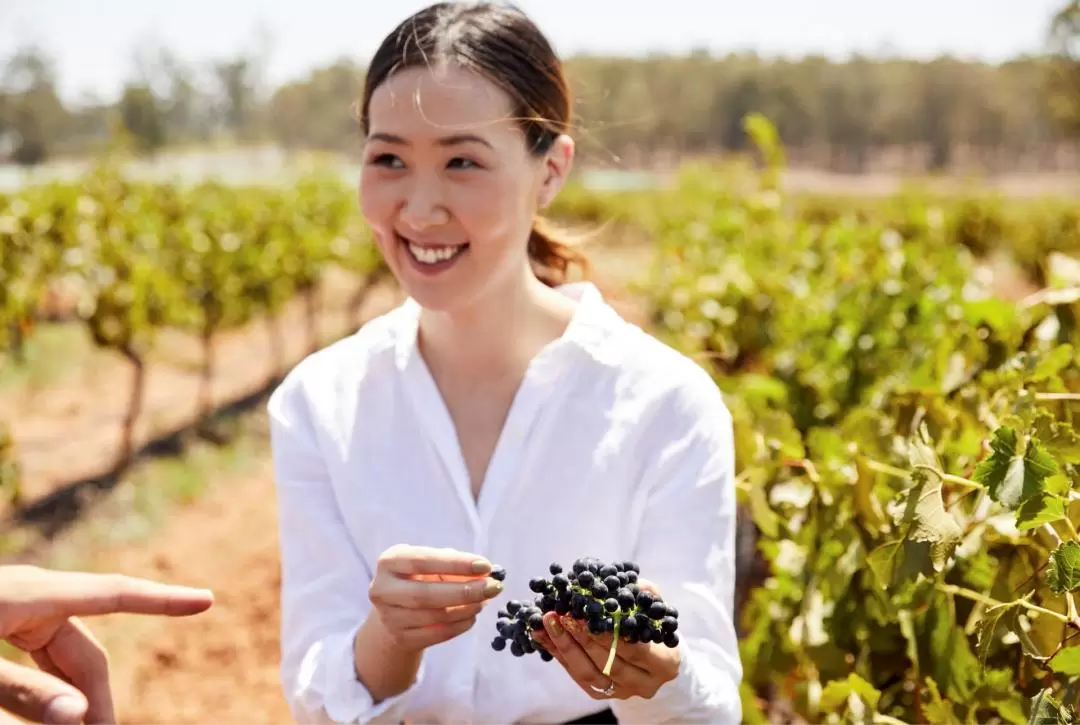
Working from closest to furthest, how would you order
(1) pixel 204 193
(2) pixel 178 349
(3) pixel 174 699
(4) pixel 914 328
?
(4) pixel 914 328 → (3) pixel 174 699 → (2) pixel 178 349 → (1) pixel 204 193

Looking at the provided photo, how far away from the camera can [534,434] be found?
5.59 ft

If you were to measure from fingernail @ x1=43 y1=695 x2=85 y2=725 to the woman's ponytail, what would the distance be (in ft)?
3.98

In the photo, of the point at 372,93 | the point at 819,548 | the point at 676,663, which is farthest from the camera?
the point at 819,548

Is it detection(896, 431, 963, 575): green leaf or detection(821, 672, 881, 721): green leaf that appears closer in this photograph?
detection(896, 431, 963, 575): green leaf

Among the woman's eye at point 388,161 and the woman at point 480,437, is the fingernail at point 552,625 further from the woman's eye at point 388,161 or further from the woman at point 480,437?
the woman's eye at point 388,161

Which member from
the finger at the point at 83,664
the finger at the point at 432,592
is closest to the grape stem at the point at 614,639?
the finger at the point at 432,592

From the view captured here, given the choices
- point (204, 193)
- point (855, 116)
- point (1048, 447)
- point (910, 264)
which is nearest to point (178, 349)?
point (204, 193)

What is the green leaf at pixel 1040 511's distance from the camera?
3.78ft

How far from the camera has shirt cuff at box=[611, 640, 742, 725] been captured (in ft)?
4.72

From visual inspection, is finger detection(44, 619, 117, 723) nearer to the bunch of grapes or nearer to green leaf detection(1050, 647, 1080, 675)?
the bunch of grapes

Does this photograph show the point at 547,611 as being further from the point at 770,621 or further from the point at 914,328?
the point at 914,328

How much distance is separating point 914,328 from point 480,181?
6.56ft

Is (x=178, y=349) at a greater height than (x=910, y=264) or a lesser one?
lesser

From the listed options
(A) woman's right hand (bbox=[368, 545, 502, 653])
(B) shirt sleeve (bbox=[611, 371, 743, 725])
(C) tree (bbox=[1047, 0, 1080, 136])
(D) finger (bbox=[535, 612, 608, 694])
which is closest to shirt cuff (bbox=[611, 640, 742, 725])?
(B) shirt sleeve (bbox=[611, 371, 743, 725])
